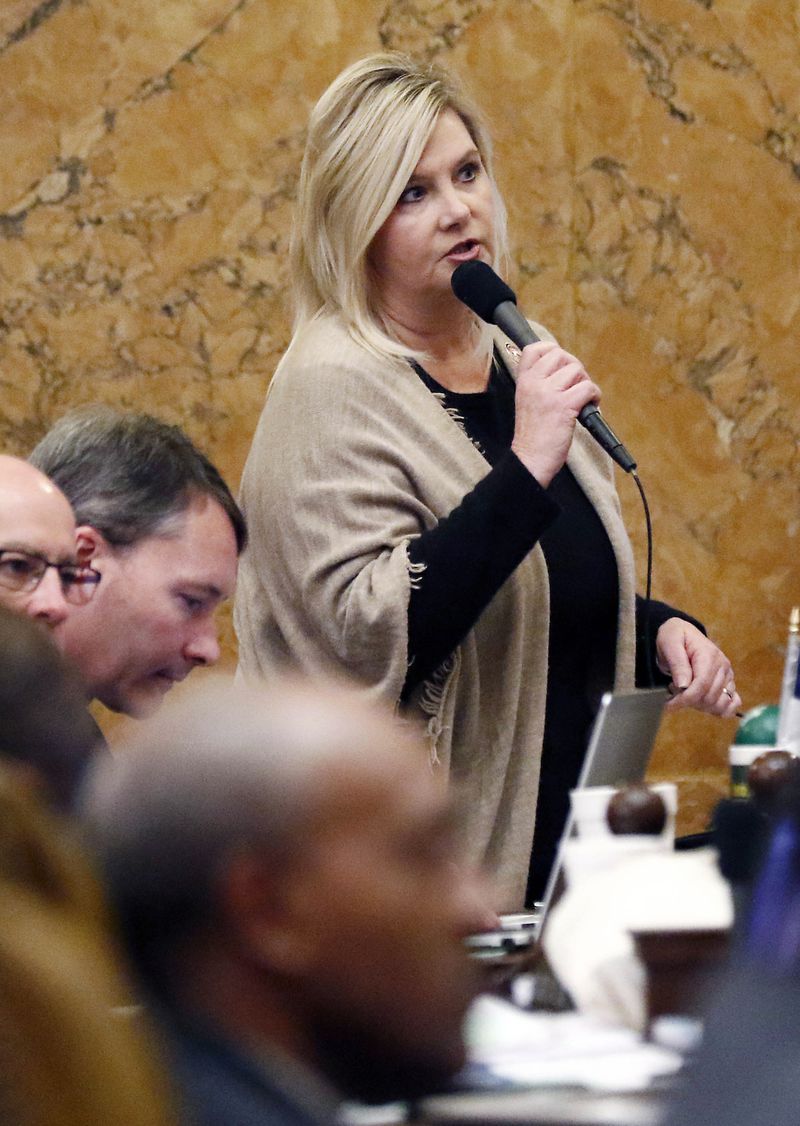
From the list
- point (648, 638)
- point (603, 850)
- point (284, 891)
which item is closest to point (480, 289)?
point (648, 638)

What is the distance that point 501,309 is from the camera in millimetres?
2502

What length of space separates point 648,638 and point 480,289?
531 mm

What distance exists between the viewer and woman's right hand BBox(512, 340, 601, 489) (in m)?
2.38

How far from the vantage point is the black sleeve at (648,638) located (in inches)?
101

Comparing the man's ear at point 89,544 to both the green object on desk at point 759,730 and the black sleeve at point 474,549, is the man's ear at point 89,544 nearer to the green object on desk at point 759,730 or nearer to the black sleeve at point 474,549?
the black sleeve at point 474,549

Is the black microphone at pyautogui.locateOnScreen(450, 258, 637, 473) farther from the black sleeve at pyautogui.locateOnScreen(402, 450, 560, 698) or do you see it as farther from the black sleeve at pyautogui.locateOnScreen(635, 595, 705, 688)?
the black sleeve at pyautogui.locateOnScreen(635, 595, 705, 688)

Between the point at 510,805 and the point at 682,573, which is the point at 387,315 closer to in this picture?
the point at 510,805

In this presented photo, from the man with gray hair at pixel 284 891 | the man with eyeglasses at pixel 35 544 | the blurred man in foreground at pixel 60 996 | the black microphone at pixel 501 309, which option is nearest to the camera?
the blurred man in foreground at pixel 60 996

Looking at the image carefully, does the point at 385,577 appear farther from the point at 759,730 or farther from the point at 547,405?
the point at 759,730

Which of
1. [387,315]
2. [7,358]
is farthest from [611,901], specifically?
[7,358]

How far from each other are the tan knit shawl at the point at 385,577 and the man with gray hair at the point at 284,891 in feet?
4.70

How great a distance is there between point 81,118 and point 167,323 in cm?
49

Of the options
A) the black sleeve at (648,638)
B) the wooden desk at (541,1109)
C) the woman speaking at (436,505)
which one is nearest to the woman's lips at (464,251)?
the woman speaking at (436,505)

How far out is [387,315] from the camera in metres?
2.65
